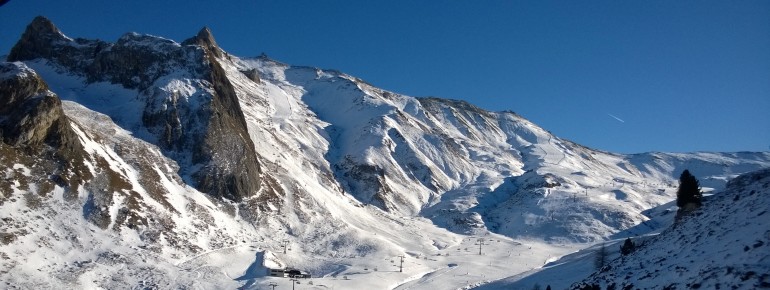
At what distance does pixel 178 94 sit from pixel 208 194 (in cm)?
2890

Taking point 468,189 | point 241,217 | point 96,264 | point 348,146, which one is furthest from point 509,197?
point 96,264

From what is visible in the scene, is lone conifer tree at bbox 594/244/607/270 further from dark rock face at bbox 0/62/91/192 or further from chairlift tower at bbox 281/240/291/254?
dark rock face at bbox 0/62/91/192

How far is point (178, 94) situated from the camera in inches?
4692

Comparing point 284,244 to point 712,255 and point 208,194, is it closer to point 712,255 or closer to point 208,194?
point 208,194

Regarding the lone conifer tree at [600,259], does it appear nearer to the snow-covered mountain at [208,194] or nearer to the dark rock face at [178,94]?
the snow-covered mountain at [208,194]

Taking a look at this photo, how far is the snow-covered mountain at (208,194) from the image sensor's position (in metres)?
75.8

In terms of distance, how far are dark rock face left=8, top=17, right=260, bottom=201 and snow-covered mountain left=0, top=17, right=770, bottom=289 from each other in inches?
13.7

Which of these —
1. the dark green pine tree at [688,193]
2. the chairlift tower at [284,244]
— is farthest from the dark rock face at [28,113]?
the dark green pine tree at [688,193]

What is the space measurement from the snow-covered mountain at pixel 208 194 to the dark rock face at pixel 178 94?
13.7 inches

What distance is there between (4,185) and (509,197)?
13497 cm

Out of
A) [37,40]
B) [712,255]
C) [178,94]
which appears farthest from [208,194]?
[712,255]

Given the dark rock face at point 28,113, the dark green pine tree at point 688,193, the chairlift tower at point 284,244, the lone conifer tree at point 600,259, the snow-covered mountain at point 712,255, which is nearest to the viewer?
the snow-covered mountain at point 712,255

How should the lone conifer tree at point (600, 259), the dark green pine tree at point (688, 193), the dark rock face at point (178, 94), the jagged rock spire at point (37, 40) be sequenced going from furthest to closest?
the jagged rock spire at point (37, 40) → the dark rock face at point (178, 94) → the dark green pine tree at point (688, 193) → the lone conifer tree at point (600, 259)

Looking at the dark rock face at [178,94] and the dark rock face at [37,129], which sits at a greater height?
the dark rock face at [178,94]
